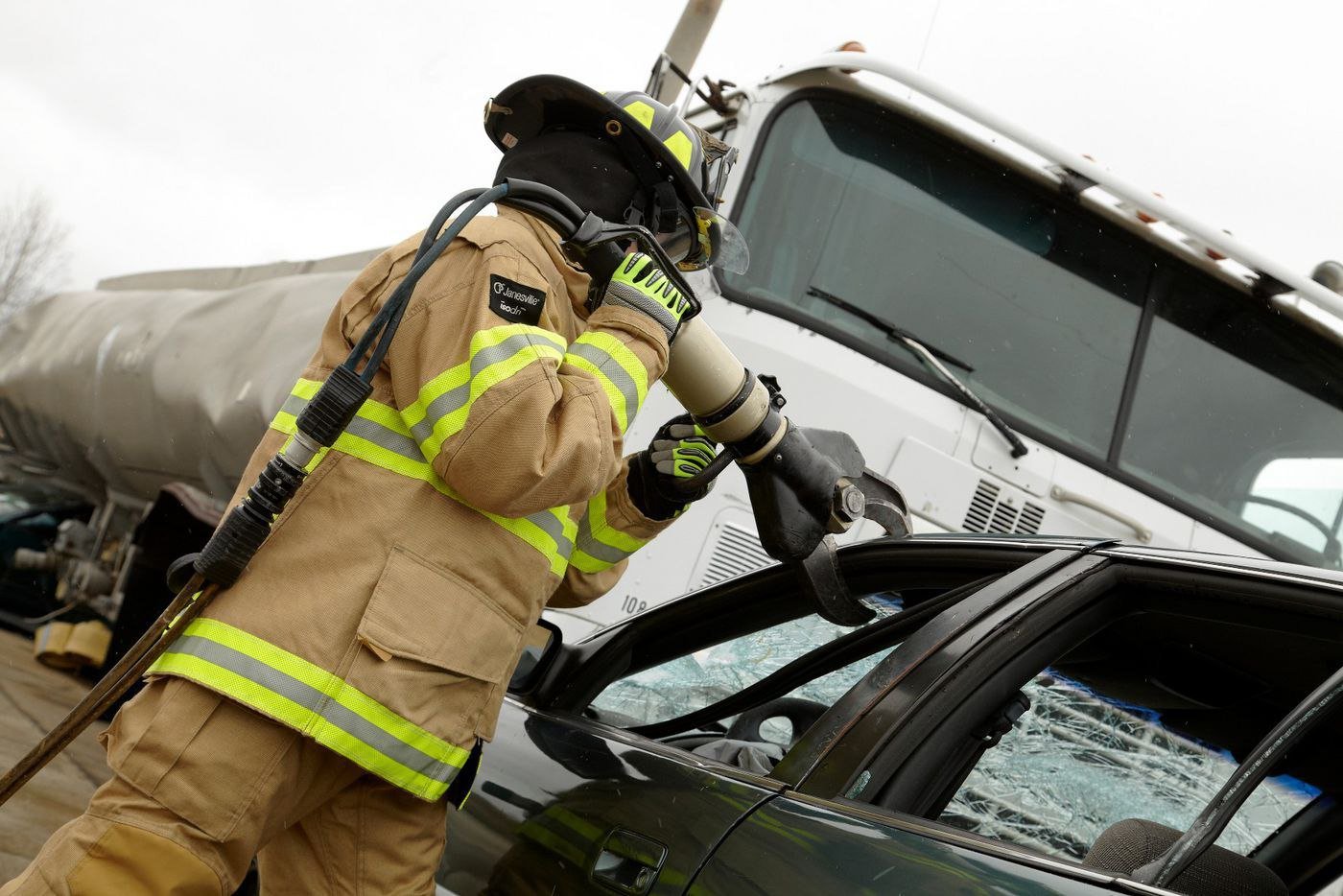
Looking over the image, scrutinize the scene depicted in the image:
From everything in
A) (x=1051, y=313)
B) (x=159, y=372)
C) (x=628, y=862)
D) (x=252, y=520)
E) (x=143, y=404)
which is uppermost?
(x=1051, y=313)

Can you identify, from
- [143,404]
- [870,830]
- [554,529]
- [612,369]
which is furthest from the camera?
[143,404]

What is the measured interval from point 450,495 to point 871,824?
2.59ft

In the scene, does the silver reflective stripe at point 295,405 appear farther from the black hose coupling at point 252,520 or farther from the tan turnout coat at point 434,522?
the black hose coupling at point 252,520

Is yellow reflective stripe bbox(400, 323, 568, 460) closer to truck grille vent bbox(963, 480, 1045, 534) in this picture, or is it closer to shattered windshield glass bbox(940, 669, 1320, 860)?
shattered windshield glass bbox(940, 669, 1320, 860)

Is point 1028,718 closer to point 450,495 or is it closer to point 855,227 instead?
point 450,495

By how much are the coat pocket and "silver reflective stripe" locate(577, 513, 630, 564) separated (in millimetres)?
506

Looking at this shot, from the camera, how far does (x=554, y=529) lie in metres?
1.99

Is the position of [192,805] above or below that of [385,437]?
below

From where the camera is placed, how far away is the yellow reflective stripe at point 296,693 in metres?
1.70

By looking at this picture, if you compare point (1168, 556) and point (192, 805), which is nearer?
point (1168, 556)

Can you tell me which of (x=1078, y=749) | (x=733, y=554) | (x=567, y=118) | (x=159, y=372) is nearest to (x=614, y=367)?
(x=567, y=118)

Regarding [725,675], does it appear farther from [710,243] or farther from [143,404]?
[143,404]

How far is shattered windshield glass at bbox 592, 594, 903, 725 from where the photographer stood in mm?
2170

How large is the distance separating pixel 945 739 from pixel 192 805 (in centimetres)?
99
